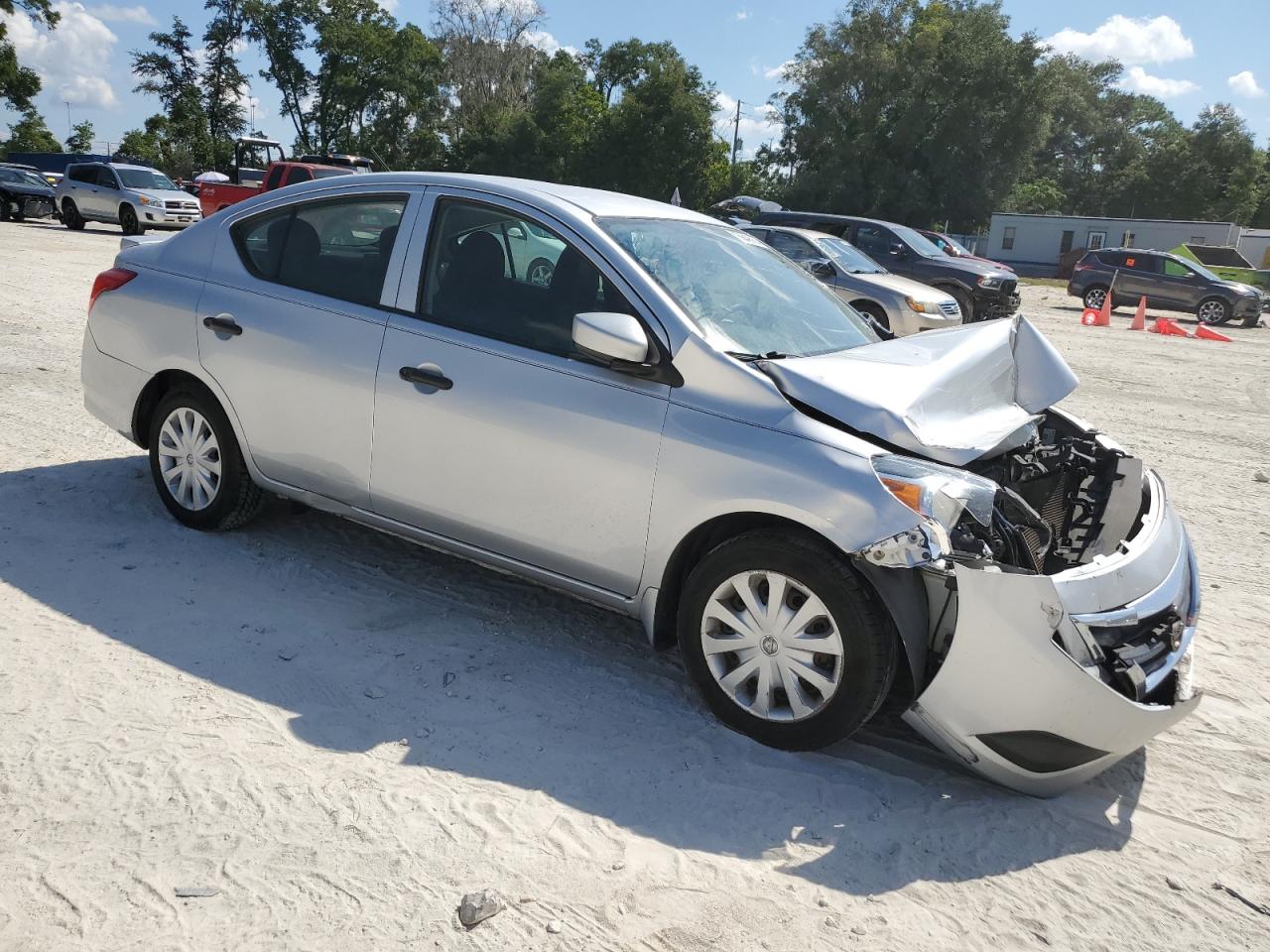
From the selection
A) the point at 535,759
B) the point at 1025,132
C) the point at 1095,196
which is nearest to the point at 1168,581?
the point at 535,759

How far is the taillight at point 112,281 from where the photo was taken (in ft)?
16.4

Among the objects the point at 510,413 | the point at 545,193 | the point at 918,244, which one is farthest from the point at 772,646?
the point at 918,244

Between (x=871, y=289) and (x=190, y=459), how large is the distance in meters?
9.83

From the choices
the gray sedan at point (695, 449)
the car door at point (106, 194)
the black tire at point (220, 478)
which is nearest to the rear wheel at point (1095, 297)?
the gray sedan at point (695, 449)

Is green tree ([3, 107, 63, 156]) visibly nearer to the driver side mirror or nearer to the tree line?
the tree line

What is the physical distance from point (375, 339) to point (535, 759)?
72.8 inches

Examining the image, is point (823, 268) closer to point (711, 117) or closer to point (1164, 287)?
point (1164, 287)

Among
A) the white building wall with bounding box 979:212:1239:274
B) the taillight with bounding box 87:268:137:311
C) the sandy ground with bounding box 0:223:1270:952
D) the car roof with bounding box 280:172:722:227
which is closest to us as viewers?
the sandy ground with bounding box 0:223:1270:952

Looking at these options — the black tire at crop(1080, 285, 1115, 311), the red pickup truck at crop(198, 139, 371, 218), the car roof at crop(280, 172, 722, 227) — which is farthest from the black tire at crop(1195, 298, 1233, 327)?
the car roof at crop(280, 172, 722, 227)

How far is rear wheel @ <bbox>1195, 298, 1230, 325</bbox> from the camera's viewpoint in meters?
23.0

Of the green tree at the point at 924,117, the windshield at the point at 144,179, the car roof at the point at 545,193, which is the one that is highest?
the green tree at the point at 924,117

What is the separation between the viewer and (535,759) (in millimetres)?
3344

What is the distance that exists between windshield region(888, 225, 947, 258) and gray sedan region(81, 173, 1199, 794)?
46.6 feet

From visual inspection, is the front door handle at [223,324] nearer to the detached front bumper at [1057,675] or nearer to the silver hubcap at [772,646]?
the silver hubcap at [772,646]
